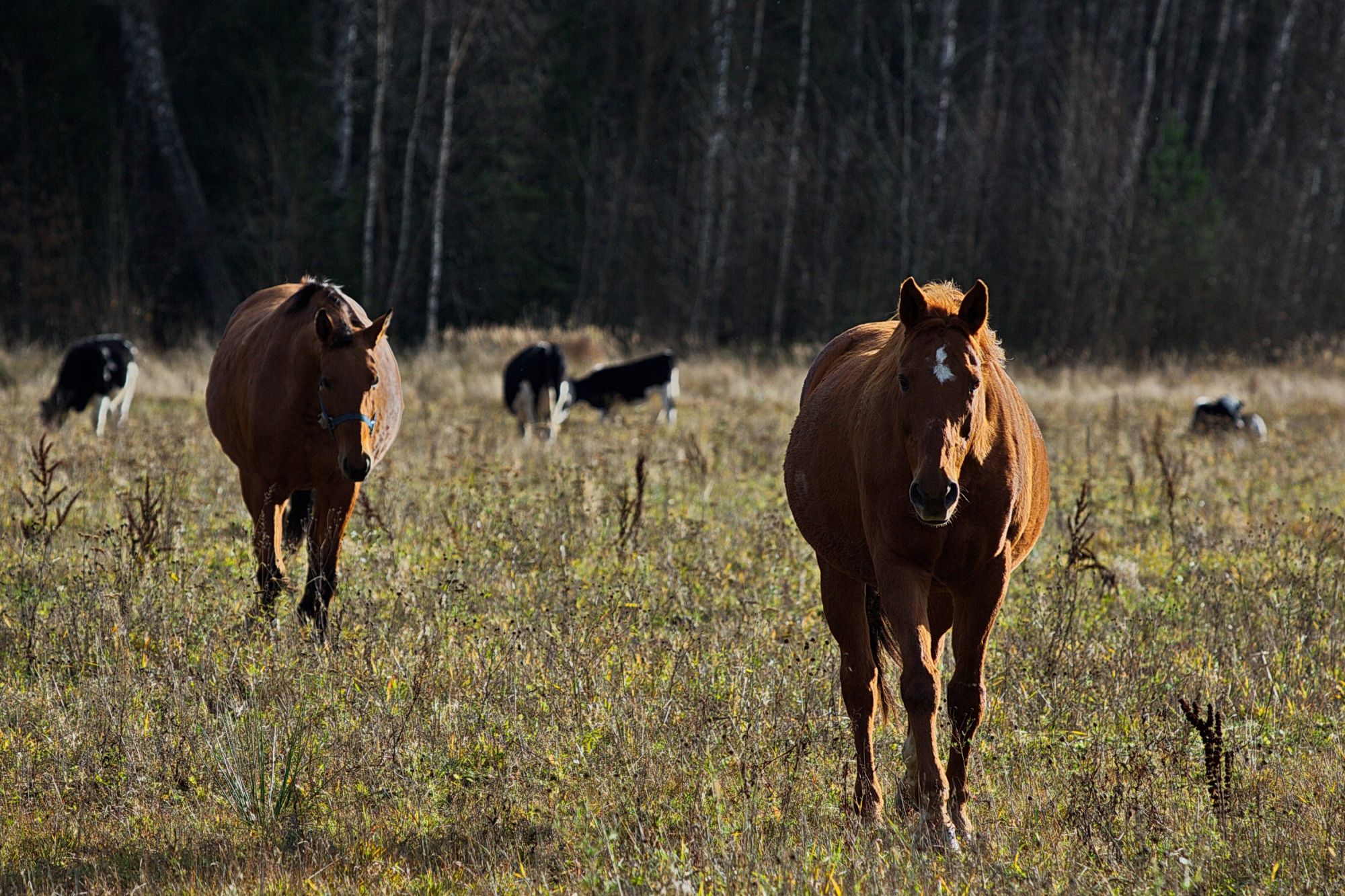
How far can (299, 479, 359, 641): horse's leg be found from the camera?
6641 mm

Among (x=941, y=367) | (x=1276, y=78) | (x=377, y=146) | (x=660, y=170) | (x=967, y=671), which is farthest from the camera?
(x=660, y=170)

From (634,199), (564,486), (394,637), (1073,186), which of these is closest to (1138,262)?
(1073,186)

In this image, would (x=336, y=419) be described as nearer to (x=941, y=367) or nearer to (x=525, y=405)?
(x=941, y=367)

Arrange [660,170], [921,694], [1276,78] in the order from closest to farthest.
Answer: [921,694] < [1276,78] < [660,170]

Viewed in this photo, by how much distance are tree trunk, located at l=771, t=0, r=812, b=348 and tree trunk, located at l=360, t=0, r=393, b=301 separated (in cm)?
897

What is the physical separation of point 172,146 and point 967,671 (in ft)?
90.0

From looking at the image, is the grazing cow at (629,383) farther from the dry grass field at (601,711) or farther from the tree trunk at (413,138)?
the tree trunk at (413,138)

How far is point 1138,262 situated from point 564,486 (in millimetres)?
21266

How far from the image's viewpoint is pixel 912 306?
4.05 metres

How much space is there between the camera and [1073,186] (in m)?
28.3

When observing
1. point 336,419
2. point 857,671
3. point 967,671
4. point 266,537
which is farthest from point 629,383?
point 967,671

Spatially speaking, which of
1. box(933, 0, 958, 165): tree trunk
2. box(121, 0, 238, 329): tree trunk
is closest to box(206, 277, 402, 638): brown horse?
box(121, 0, 238, 329): tree trunk

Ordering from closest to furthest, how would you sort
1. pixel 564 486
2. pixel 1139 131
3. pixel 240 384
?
1. pixel 240 384
2. pixel 564 486
3. pixel 1139 131

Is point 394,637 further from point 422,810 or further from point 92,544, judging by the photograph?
point 92,544
